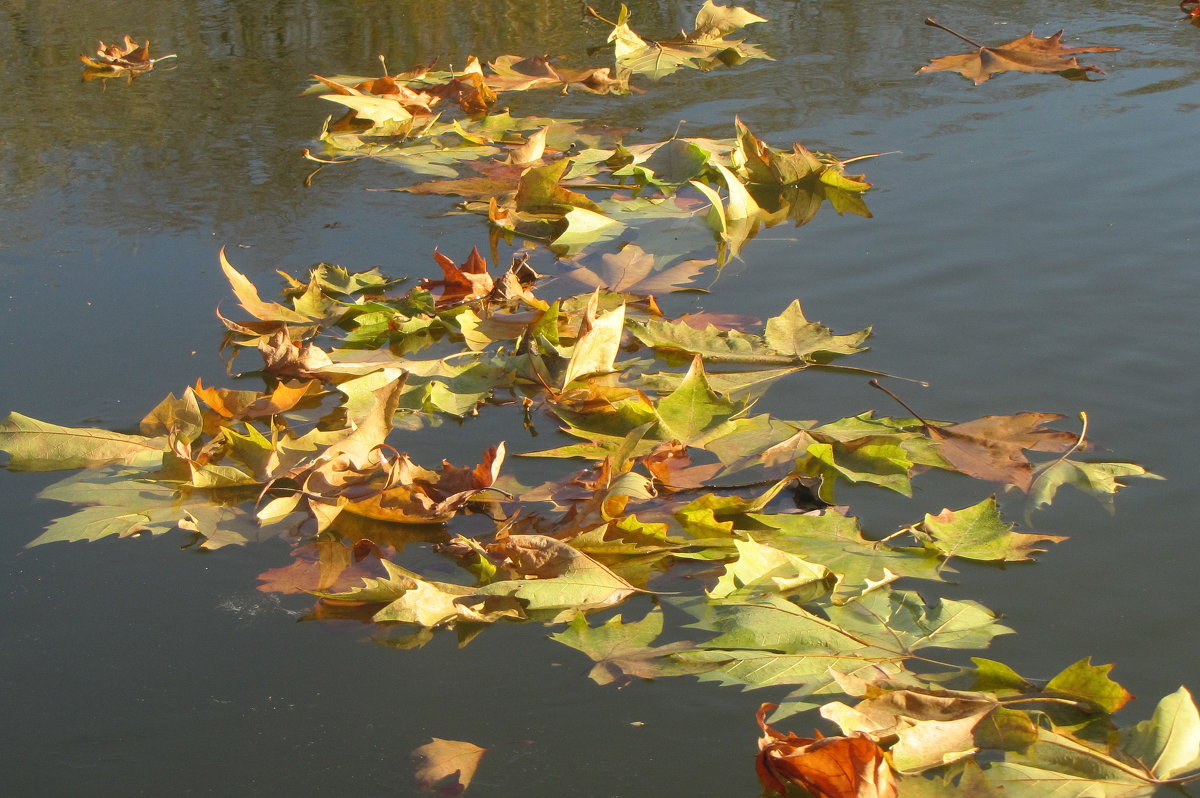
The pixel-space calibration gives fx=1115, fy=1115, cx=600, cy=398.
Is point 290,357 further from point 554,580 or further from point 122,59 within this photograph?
point 122,59

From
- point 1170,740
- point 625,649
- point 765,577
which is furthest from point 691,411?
point 1170,740

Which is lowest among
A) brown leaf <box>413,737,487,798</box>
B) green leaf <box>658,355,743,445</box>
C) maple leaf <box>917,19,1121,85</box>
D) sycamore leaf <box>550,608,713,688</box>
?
brown leaf <box>413,737,487,798</box>

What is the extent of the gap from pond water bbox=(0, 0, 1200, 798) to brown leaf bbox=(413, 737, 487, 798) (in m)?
0.02

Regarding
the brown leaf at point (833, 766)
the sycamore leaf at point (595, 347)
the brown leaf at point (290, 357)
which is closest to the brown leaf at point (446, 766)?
the brown leaf at point (833, 766)

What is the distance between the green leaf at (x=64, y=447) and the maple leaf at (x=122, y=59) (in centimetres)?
250

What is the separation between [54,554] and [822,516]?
103cm

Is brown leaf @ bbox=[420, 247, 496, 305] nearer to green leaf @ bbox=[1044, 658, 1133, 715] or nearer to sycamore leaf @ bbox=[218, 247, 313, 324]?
sycamore leaf @ bbox=[218, 247, 313, 324]

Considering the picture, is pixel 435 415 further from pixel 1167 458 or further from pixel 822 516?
pixel 1167 458

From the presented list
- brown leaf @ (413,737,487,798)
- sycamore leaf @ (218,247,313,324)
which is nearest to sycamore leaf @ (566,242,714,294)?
sycamore leaf @ (218,247,313,324)

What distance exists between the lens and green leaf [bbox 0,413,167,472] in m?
1.70

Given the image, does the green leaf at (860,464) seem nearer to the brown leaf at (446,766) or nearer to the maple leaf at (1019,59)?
the brown leaf at (446,766)

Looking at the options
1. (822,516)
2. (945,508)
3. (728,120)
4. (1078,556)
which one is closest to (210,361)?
(822,516)

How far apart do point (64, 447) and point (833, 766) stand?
1.27m

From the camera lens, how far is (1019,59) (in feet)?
10.8
